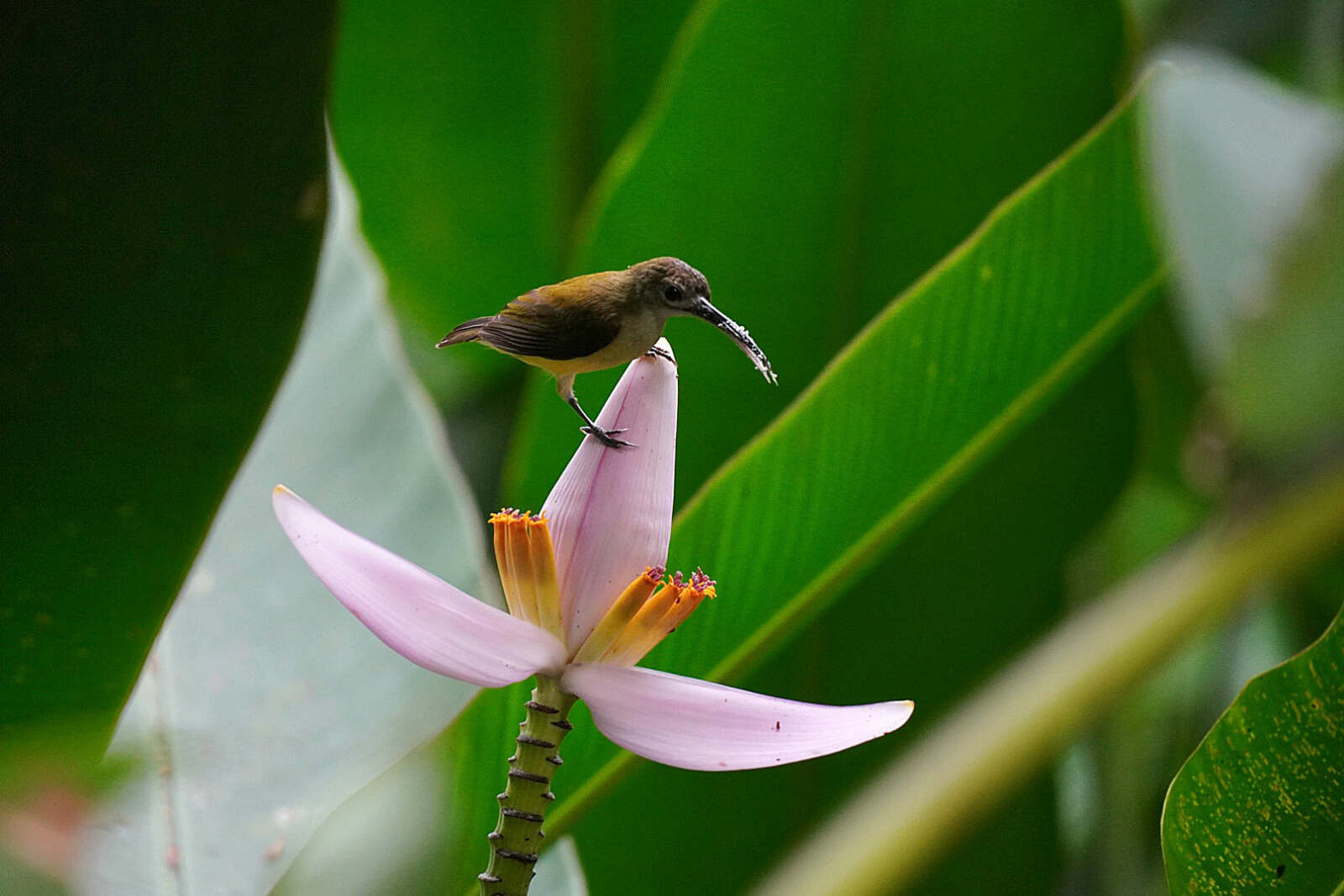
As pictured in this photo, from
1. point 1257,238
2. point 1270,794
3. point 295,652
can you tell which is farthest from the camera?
point 1257,238

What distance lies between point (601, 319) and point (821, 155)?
37 cm

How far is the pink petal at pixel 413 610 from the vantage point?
0.23 m

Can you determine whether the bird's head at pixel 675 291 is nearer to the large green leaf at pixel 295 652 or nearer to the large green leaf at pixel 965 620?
the large green leaf at pixel 295 652

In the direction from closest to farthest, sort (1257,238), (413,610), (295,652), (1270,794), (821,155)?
1. (413,610)
2. (1270,794)
3. (295,652)
4. (821,155)
5. (1257,238)

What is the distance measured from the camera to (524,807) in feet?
0.75

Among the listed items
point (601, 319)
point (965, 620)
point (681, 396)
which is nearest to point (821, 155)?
point (681, 396)

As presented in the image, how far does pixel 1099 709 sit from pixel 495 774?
1.04 feet

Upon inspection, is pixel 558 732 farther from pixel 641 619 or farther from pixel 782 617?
pixel 782 617

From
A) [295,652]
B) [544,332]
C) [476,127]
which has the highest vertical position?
[476,127]

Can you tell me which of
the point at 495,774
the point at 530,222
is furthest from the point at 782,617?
the point at 530,222

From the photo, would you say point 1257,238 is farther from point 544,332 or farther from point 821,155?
point 544,332

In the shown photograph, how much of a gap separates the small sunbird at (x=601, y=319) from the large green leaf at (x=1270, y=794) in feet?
0.68

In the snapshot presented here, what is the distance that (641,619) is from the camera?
0.25m

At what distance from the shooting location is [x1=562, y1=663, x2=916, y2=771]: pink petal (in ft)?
0.75
